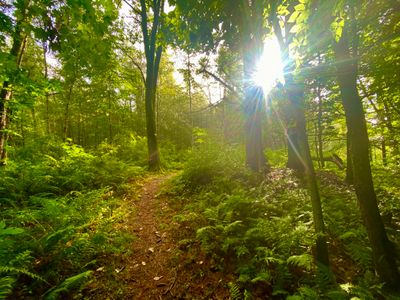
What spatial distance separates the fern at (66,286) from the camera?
9.17 feet

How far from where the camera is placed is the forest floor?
320cm

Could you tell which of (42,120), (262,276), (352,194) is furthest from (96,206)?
(42,120)

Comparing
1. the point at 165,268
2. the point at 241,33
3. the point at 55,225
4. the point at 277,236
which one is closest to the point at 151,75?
the point at 241,33

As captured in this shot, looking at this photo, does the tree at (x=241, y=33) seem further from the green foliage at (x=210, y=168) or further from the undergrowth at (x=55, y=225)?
the undergrowth at (x=55, y=225)

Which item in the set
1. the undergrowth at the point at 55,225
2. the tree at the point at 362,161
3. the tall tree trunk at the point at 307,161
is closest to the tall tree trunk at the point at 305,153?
the tall tree trunk at the point at 307,161

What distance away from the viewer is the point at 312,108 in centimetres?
910

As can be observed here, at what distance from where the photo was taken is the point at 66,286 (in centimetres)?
296

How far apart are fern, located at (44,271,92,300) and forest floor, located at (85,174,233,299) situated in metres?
Result: 0.18

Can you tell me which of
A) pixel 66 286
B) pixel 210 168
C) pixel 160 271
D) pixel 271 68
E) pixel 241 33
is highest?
pixel 241 33

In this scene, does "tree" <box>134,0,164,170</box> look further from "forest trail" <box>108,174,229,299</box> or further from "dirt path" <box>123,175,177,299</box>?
"forest trail" <box>108,174,229,299</box>

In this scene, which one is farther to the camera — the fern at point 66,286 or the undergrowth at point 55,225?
the undergrowth at point 55,225

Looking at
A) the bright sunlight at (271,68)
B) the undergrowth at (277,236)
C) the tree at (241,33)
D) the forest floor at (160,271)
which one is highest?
the tree at (241,33)

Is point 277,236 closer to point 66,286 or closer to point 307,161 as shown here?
point 307,161

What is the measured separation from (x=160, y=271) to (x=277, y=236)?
2.09 m
